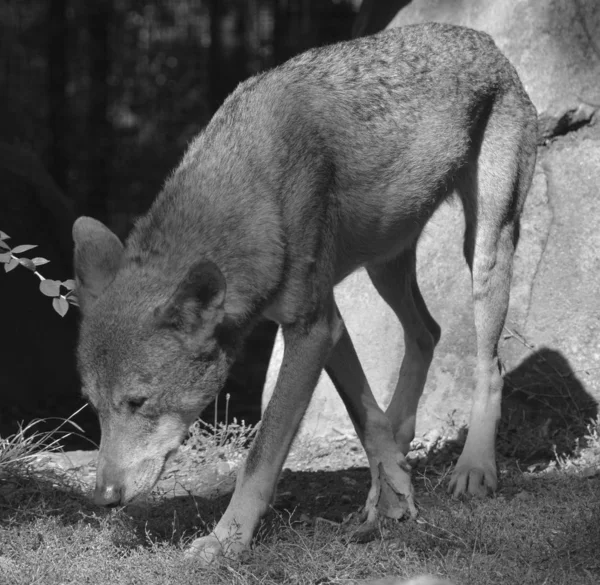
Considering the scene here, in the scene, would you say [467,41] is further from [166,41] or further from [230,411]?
[166,41]

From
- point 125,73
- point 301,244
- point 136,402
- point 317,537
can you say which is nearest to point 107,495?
point 136,402

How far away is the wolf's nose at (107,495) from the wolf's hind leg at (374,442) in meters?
1.23

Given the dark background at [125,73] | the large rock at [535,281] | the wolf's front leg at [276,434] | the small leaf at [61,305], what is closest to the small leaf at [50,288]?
the small leaf at [61,305]

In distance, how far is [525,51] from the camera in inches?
251

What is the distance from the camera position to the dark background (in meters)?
12.9

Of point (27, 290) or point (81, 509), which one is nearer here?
point (81, 509)

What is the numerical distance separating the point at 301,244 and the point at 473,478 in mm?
1672

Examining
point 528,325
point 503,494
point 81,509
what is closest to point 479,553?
point 503,494

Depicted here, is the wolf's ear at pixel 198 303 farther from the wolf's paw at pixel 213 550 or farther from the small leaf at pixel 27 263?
the wolf's paw at pixel 213 550

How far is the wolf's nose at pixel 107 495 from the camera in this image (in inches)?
149

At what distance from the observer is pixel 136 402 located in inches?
151

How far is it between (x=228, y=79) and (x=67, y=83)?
2.33 m

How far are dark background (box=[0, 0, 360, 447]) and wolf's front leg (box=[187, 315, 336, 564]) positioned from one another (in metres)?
7.81

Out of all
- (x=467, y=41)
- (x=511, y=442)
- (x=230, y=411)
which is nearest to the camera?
(x=467, y=41)
